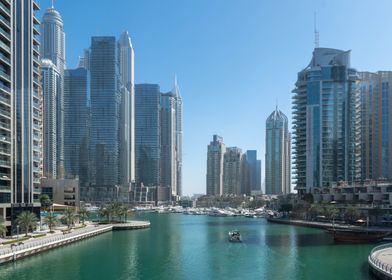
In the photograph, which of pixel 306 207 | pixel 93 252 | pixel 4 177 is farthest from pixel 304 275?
pixel 306 207

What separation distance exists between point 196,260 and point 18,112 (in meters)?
53.8

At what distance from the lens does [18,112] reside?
348 ft

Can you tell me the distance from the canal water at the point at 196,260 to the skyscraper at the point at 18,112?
659 inches

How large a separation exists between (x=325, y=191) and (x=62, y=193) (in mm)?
109811

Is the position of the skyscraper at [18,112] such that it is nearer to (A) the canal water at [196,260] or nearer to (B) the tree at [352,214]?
(A) the canal water at [196,260]

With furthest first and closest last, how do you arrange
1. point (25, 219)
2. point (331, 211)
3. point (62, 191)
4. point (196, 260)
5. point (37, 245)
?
point (62, 191) < point (331, 211) < point (25, 219) < point (37, 245) < point (196, 260)

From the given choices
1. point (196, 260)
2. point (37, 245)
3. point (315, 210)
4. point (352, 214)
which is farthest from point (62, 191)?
point (196, 260)

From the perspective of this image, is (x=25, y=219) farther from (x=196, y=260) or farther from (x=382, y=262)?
(x=382, y=262)

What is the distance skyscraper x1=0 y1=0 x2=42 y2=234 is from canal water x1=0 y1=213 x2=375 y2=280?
16.7 metres

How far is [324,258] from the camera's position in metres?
85.8

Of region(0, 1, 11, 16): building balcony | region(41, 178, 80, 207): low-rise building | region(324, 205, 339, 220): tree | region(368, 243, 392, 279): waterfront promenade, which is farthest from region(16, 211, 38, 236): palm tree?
region(324, 205, 339, 220): tree

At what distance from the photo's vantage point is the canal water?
70.3 m

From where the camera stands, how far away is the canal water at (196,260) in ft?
231

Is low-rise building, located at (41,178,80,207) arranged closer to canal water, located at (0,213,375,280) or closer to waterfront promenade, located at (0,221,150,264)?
waterfront promenade, located at (0,221,150,264)
